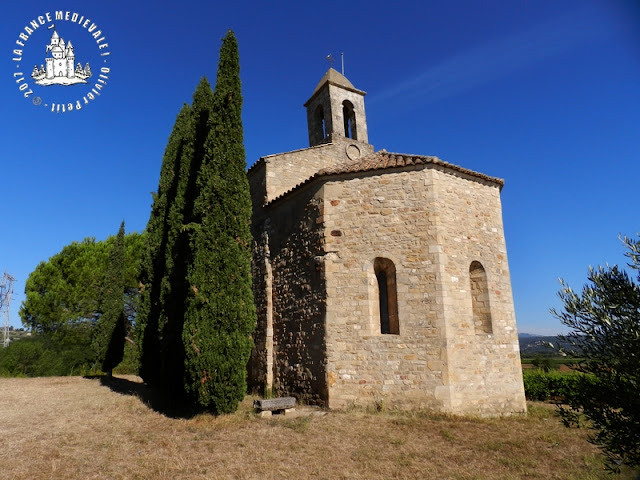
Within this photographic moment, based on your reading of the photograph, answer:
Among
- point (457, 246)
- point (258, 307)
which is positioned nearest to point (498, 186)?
point (457, 246)

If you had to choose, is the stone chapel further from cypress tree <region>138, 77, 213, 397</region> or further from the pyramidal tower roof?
the pyramidal tower roof

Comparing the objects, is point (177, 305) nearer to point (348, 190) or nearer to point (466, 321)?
point (348, 190)

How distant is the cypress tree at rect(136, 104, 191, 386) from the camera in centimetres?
1186

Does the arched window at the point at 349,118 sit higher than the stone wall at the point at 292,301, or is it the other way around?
the arched window at the point at 349,118

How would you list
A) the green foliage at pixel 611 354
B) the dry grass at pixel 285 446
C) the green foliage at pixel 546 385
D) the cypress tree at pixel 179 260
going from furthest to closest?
the green foliage at pixel 546 385 → the cypress tree at pixel 179 260 → the dry grass at pixel 285 446 → the green foliage at pixel 611 354

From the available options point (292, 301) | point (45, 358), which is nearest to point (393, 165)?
point (292, 301)

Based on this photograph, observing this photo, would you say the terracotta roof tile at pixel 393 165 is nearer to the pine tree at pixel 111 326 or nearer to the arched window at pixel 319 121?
the arched window at pixel 319 121

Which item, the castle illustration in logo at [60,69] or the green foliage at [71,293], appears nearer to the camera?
the castle illustration in logo at [60,69]

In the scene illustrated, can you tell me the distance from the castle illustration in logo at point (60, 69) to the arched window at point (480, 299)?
1258 centimetres

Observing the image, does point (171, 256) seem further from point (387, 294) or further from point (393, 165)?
point (393, 165)

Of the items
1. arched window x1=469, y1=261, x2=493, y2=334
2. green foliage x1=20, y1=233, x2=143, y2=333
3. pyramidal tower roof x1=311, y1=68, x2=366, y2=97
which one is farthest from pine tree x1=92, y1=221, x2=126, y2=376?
arched window x1=469, y1=261, x2=493, y2=334

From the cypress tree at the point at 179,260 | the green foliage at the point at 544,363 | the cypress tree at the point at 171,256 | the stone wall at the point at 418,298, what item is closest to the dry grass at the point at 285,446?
the stone wall at the point at 418,298

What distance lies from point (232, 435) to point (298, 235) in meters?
5.77

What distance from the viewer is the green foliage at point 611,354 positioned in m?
3.72
